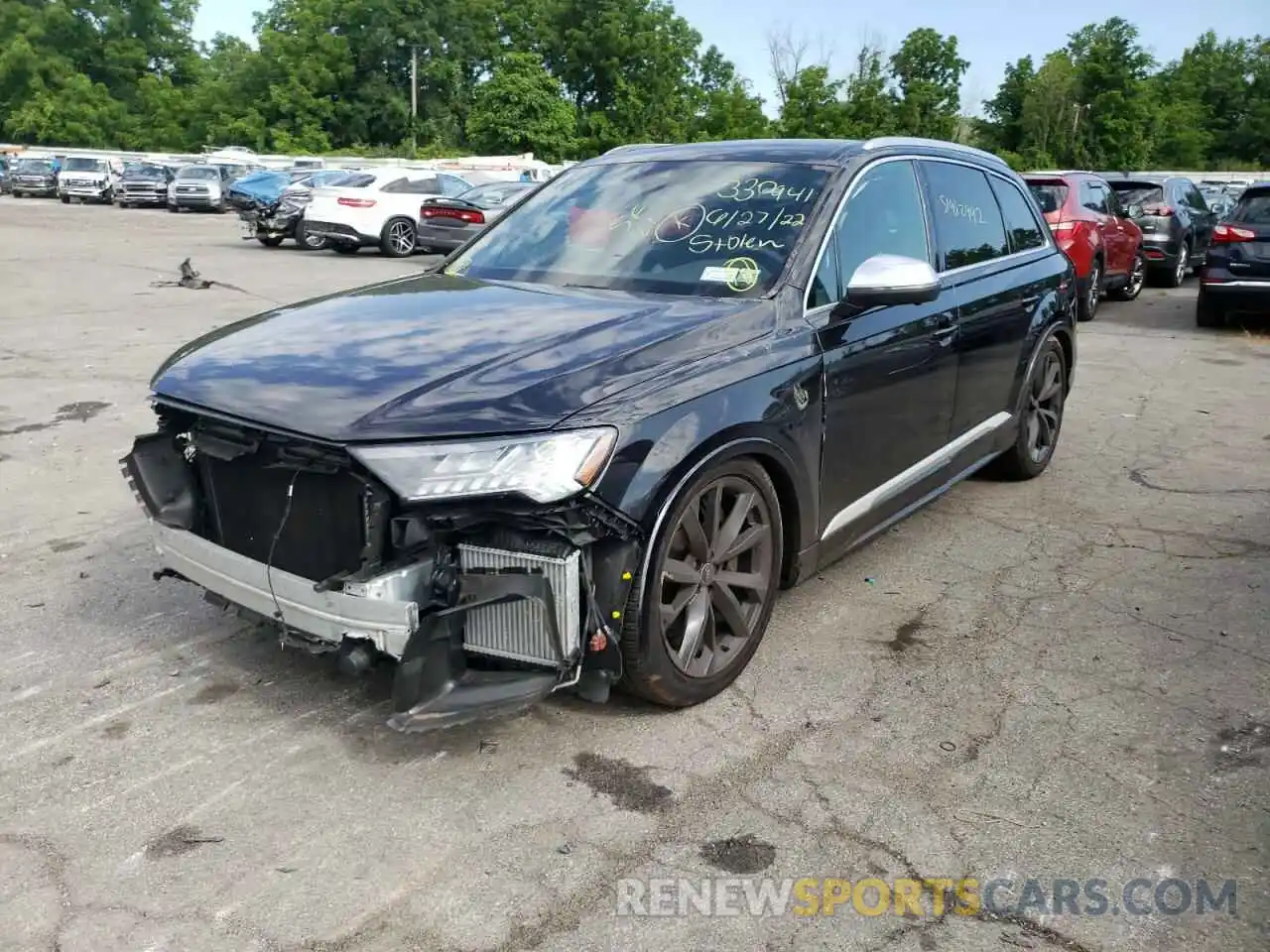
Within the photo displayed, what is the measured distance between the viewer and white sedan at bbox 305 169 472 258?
20.6 meters

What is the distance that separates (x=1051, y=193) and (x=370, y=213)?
495 inches

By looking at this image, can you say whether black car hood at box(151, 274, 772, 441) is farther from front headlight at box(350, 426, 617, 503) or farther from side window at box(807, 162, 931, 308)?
side window at box(807, 162, 931, 308)

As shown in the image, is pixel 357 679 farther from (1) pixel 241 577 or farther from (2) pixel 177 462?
(2) pixel 177 462

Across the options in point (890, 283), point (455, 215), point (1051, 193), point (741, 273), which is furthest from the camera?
point (455, 215)

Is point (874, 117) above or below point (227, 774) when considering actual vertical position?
above

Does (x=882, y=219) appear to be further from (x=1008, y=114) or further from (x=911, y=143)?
(x=1008, y=114)

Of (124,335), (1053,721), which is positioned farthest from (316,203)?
(1053,721)

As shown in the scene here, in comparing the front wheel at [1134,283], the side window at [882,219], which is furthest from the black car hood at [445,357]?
the front wheel at [1134,283]

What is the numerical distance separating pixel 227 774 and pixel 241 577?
0.58 metres

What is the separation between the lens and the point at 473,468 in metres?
2.92

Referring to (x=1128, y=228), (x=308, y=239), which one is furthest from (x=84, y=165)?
(x=1128, y=228)

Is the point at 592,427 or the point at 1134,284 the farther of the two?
the point at 1134,284

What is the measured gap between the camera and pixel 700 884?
272 cm

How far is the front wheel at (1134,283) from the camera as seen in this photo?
1539cm
